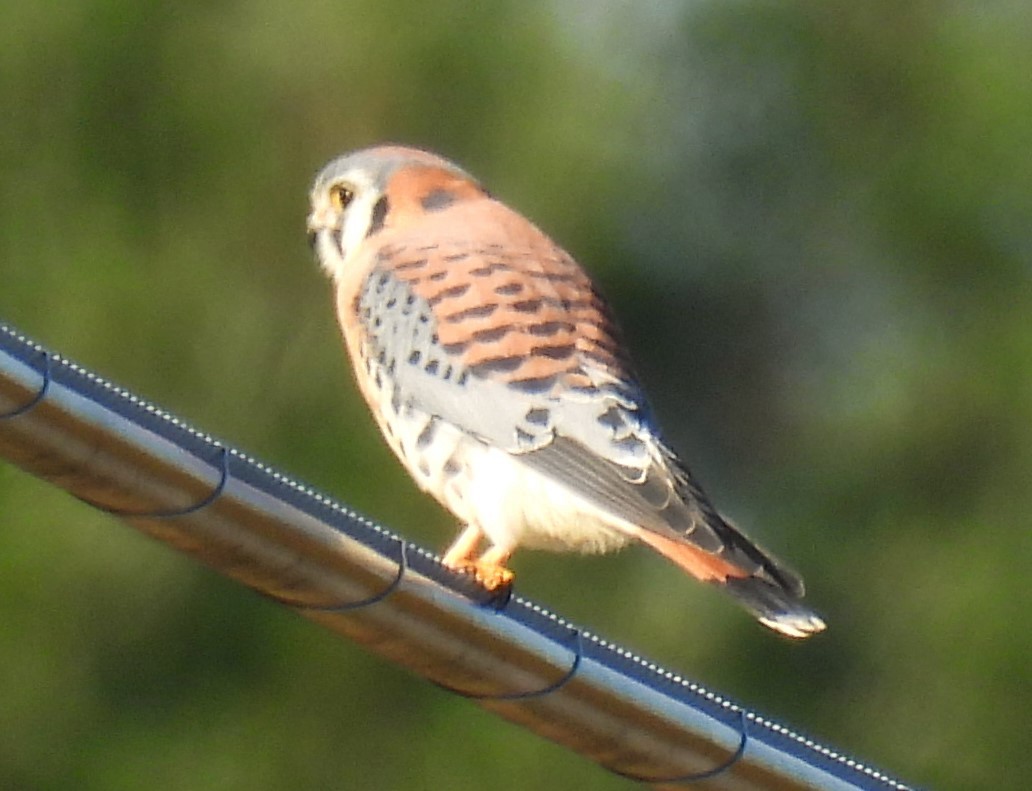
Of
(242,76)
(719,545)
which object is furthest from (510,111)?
(719,545)

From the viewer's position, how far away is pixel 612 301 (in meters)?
5.38

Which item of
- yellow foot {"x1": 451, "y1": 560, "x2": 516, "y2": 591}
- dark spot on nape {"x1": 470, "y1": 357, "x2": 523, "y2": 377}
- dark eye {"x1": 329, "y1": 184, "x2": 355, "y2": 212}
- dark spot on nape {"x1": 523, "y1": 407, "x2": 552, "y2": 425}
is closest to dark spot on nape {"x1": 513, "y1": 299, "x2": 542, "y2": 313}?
dark spot on nape {"x1": 470, "y1": 357, "x2": 523, "y2": 377}

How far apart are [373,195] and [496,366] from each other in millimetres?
701

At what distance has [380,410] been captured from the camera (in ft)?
11.0

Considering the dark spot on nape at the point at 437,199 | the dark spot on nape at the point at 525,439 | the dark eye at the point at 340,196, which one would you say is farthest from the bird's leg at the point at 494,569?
the dark eye at the point at 340,196

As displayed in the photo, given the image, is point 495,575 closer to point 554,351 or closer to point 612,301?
point 554,351

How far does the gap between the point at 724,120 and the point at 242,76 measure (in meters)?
1.18

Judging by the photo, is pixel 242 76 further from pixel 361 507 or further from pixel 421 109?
pixel 361 507

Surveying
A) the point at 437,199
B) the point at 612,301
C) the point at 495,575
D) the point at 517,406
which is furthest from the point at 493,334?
the point at 612,301

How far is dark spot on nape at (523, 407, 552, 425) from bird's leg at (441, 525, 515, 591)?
6.2 inches

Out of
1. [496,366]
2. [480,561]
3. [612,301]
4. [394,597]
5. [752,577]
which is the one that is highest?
[394,597]

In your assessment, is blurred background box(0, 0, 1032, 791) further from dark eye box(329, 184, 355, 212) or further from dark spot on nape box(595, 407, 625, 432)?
dark spot on nape box(595, 407, 625, 432)

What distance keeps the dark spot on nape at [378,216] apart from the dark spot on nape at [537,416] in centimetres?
75

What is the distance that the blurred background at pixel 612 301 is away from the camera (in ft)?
16.4
